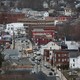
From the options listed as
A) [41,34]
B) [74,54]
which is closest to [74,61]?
[74,54]

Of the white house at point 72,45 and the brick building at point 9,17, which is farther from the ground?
the brick building at point 9,17

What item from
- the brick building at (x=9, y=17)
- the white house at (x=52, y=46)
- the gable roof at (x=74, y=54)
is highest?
the brick building at (x=9, y=17)

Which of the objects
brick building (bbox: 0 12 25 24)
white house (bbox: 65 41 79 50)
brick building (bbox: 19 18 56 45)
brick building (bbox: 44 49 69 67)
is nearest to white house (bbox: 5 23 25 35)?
brick building (bbox: 19 18 56 45)

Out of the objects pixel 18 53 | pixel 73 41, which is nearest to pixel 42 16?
pixel 73 41

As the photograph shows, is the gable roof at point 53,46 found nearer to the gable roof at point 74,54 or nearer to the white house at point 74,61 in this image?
the gable roof at point 74,54

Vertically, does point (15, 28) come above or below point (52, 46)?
above

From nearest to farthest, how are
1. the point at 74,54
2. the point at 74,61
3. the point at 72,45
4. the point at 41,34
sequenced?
the point at 74,61, the point at 74,54, the point at 72,45, the point at 41,34

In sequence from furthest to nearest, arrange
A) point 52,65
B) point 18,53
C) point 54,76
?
point 18,53 → point 52,65 → point 54,76

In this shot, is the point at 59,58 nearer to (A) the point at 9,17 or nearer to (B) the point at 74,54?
(B) the point at 74,54

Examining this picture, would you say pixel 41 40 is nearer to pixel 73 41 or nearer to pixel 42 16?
pixel 73 41

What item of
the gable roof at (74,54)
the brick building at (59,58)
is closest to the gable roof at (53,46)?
the brick building at (59,58)

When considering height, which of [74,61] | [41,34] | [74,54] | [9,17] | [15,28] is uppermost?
[9,17]
